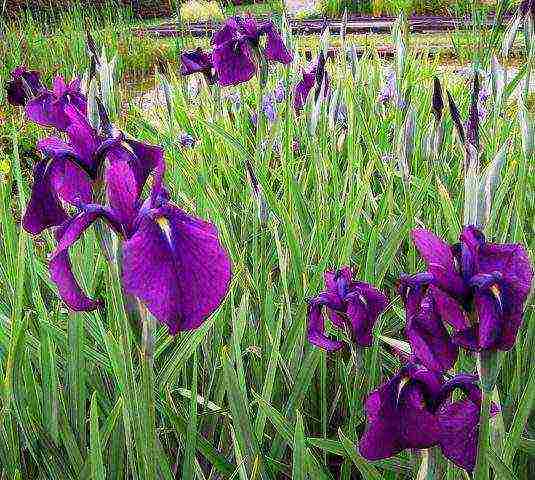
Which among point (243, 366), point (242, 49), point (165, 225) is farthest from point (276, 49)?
point (165, 225)

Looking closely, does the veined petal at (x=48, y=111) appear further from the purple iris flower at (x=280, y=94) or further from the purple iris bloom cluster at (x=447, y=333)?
the purple iris flower at (x=280, y=94)

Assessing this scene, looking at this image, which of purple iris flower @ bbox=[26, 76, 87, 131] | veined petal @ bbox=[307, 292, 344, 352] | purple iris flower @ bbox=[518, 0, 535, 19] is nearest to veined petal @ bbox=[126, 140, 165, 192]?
veined petal @ bbox=[307, 292, 344, 352]

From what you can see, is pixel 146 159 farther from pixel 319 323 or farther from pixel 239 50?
pixel 239 50

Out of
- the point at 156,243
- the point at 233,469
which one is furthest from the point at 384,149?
the point at 156,243

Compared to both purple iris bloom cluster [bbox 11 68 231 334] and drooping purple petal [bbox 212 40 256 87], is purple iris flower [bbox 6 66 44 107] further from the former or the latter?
purple iris bloom cluster [bbox 11 68 231 334]

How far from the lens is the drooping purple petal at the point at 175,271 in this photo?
542 millimetres

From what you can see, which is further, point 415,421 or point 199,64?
point 199,64

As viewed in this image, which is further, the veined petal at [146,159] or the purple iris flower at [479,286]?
the veined petal at [146,159]

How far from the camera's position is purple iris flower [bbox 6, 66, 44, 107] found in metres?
1.79

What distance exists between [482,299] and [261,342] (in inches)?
28.3

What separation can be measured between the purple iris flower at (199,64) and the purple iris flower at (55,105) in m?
0.81

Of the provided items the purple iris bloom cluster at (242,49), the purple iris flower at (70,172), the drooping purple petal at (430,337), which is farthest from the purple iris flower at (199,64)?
the drooping purple petal at (430,337)

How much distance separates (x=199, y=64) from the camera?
6.72 feet

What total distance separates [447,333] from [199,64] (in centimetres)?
165
